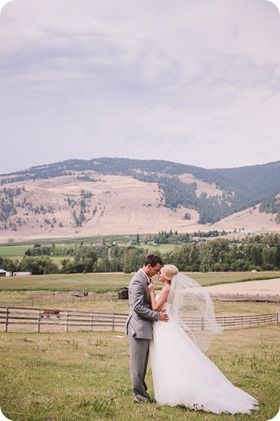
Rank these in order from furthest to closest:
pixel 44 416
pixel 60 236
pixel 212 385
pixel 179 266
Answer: pixel 60 236, pixel 179 266, pixel 212 385, pixel 44 416

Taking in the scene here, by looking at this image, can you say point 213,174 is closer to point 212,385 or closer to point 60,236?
point 60,236

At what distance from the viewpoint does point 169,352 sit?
317 inches

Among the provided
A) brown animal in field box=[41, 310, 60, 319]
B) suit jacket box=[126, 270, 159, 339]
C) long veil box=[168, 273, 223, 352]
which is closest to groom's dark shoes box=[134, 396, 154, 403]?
suit jacket box=[126, 270, 159, 339]

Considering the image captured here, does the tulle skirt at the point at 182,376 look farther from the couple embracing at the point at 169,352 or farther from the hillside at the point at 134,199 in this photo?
the hillside at the point at 134,199

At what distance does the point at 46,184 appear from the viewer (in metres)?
10.4

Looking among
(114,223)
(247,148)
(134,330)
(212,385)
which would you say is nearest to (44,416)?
(134,330)

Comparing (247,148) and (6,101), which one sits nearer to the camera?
(6,101)

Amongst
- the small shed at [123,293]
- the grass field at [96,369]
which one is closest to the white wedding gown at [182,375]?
the grass field at [96,369]

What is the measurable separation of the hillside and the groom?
2401mm

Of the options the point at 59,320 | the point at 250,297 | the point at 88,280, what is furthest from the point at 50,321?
the point at 88,280

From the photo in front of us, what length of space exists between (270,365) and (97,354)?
9.26 ft

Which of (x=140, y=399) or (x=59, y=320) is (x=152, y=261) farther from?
(x=59, y=320)

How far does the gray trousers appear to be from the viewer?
314 inches

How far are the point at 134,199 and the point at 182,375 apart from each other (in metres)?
3.65
